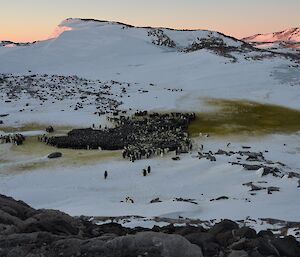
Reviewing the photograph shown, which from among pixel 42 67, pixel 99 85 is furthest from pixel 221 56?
pixel 42 67

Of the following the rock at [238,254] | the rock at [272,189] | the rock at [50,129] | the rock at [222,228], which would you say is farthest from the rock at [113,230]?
the rock at [50,129]

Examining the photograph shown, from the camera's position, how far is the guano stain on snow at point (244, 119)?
40.6m

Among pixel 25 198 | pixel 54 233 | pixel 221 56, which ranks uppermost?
pixel 221 56

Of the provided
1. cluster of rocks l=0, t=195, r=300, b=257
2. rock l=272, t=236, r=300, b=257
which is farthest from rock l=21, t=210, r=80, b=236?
rock l=272, t=236, r=300, b=257

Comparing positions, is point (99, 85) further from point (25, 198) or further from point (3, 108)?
point (25, 198)

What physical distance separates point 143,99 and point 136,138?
59.2ft

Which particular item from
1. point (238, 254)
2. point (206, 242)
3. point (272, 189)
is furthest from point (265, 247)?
point (272, 189)

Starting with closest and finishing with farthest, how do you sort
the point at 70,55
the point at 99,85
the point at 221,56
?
1. the point at 99,85
2. the point at 221,56
3. the point at 70,55

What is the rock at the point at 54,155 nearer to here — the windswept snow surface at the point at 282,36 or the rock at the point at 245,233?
the rock at the point at 245,233

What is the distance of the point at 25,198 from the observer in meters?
24.2

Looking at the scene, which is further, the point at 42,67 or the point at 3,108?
the point at 42,67

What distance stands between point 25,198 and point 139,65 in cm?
5743

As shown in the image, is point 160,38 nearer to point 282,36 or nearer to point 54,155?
point 54,155

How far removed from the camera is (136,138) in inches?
1432
